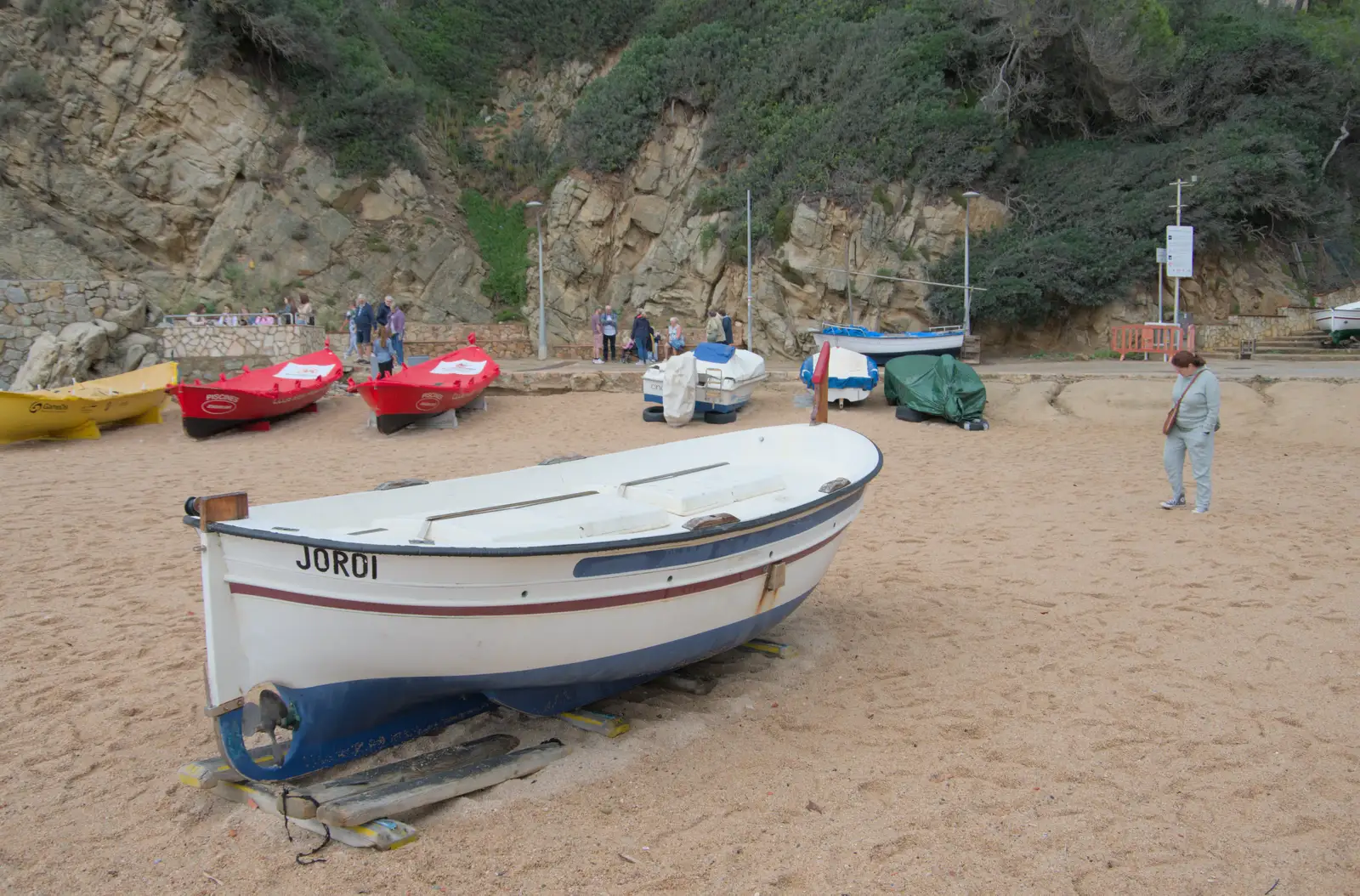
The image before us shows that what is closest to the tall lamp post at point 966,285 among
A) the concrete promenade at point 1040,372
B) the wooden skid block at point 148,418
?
the concrete promenade at point 1040,372

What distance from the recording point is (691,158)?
27.5 metres

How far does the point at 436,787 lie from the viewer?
3.85 m

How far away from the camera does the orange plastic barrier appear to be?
62.2 feet

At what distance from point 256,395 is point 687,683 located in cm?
1156

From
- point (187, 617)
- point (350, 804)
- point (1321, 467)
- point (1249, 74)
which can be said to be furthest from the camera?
point (1249, 74)

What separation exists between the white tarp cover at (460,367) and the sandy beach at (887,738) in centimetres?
749

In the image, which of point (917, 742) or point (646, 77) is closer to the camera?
point (917, 742)

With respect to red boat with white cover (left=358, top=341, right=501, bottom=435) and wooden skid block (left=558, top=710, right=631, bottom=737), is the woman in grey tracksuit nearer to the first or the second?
wooden skid block (left=558, top=710, right=631, bottom=737)

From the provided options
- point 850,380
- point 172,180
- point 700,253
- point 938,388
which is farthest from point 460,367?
point 172,180

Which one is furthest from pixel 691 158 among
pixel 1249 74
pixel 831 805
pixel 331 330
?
pixel 831 805

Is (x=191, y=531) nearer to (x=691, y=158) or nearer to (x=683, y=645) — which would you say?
(x=683, y=645)

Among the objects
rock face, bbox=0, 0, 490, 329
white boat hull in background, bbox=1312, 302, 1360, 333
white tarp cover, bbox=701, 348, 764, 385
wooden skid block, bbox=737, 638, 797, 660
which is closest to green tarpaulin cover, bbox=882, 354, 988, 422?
white tarp cover, bbox=701, 348, 764, 385

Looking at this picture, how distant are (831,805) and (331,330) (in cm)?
2371

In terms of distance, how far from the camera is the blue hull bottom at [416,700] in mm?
3865
